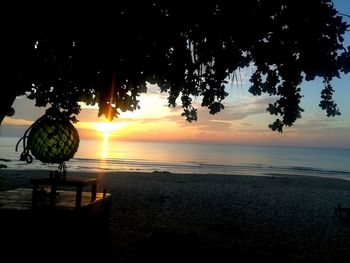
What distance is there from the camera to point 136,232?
1209cm

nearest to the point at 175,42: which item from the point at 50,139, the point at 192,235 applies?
the point at 50,139

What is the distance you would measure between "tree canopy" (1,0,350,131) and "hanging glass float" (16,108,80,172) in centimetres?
69

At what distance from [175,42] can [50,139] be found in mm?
2963

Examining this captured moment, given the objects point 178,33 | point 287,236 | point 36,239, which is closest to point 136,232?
point 36,239

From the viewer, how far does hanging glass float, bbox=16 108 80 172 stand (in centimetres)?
649

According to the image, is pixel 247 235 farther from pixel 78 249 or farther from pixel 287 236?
pixel 78 249

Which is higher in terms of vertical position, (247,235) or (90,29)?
(90,29)

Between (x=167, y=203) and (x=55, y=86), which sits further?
(x=167, y=203)

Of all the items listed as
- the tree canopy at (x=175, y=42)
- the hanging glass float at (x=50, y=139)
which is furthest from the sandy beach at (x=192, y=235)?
the tree canopy at (x=175, y=42)

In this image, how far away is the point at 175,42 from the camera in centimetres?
Result: 704

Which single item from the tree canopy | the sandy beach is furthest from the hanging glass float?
the sandy beach

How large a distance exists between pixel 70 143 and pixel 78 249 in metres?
3.26

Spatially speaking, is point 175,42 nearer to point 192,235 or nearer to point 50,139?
point 50,139

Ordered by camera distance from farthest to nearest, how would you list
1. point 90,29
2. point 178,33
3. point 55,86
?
1. point 55,86
2. point 178,33
3. point 90,29
